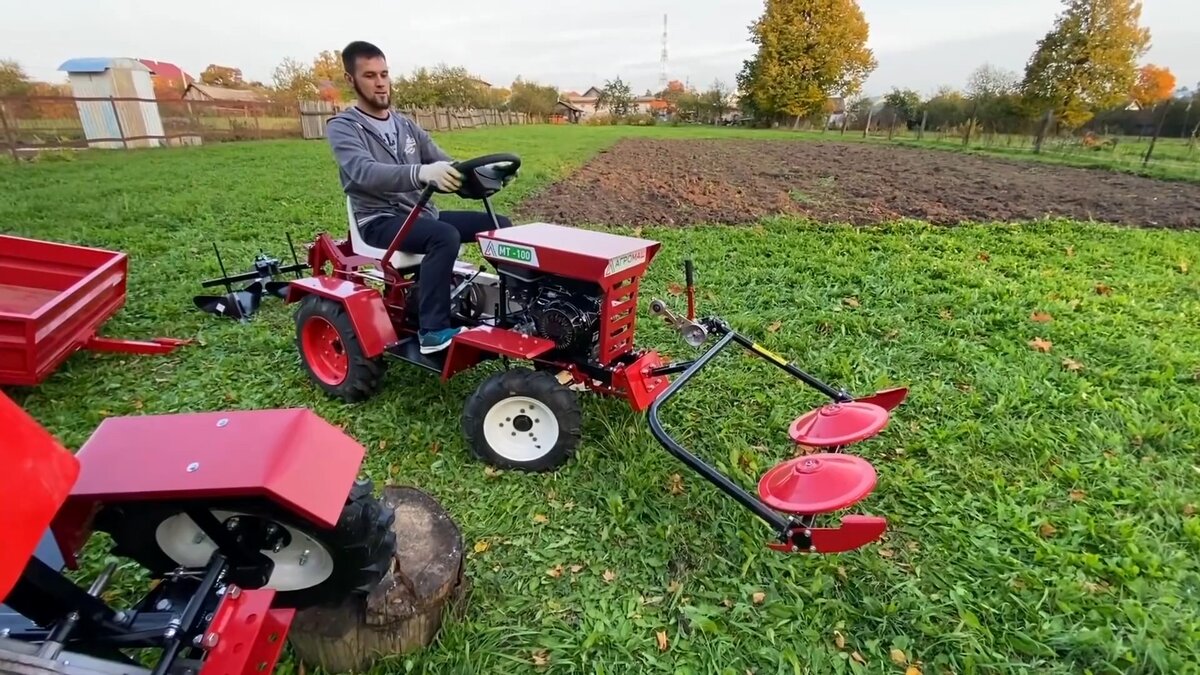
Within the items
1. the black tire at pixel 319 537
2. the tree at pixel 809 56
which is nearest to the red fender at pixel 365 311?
the black tire at pixel 319 537

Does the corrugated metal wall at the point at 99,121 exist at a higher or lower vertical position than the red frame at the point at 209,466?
lower

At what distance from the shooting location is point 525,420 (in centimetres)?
294

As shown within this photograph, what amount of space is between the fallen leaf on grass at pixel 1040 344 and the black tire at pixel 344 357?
4.17m

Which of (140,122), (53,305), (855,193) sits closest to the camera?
(53,305)

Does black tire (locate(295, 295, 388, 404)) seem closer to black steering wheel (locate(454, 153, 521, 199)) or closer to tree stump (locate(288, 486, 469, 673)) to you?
black steering wheel (locate(454, 153, 521, 199))

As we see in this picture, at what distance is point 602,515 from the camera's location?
2.68 m

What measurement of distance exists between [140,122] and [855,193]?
19.0 metres

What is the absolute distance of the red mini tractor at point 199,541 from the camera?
4.42 ft

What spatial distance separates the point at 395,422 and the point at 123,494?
200cm

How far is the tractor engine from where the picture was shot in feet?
9.60

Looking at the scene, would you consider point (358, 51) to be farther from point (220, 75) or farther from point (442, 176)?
point (220, 75)

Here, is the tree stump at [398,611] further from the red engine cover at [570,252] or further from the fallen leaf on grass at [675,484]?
the red engine cover at [570,252]

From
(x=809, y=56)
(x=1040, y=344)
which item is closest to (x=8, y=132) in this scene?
(x=1040, y=344)

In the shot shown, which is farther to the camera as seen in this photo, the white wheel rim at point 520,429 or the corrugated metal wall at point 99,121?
the corrugated metal wall at point 99,121
